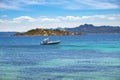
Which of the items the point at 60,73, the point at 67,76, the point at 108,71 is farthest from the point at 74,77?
the point at 108,71

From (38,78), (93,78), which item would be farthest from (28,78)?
(93,78)

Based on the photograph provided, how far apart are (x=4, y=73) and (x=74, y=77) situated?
366 inches

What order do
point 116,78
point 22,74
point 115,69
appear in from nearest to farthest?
1. point 116,78
2. point 22,74
3. point 115,69

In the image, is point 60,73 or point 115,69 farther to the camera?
point 115,69

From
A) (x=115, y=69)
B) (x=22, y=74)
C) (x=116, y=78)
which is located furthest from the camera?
(x=115, y=69)

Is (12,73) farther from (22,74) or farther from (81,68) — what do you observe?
(81,68)

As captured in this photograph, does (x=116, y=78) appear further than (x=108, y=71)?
No

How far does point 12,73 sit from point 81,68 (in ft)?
32.5

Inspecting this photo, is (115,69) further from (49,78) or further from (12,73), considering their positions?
(12,73)

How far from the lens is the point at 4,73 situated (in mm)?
40906

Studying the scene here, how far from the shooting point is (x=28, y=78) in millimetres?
36875

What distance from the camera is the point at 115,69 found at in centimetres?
4331

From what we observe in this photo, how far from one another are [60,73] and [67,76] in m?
2.60

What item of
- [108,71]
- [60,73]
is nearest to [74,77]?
[60,73]
